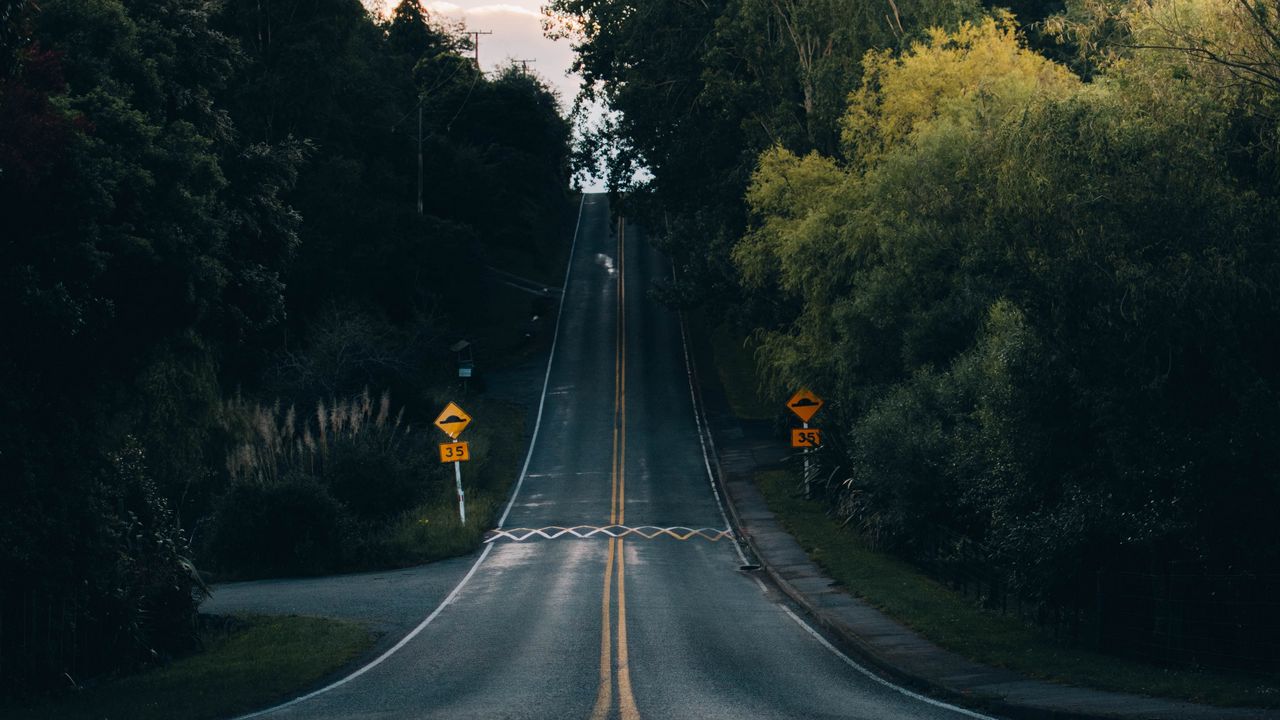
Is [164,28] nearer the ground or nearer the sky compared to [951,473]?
nearer the sky

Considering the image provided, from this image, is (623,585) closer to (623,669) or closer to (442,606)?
(442,606)

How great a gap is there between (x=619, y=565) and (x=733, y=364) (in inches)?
1336

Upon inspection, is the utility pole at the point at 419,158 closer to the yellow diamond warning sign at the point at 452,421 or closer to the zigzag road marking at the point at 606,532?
the yellow diamond warning sign at the point at 452,421

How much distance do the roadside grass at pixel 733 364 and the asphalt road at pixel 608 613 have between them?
2.61 m

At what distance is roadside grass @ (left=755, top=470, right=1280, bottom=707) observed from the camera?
1463cm

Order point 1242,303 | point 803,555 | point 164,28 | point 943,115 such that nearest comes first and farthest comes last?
1. point 1242,303
2. point 164,28
3. point 803,555
4. point 943,115

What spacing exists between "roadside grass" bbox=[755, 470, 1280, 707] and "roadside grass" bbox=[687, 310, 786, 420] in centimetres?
1961

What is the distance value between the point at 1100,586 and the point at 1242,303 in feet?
16.2

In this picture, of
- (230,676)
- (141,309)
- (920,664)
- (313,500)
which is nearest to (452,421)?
(313,500)

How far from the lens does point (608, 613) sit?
22594 mm

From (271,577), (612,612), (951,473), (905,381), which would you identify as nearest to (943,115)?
(905,381)

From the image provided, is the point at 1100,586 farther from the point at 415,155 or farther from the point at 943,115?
the point at 415,155

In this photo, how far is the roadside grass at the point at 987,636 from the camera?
1463 centimetres

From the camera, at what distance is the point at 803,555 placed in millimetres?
30844
